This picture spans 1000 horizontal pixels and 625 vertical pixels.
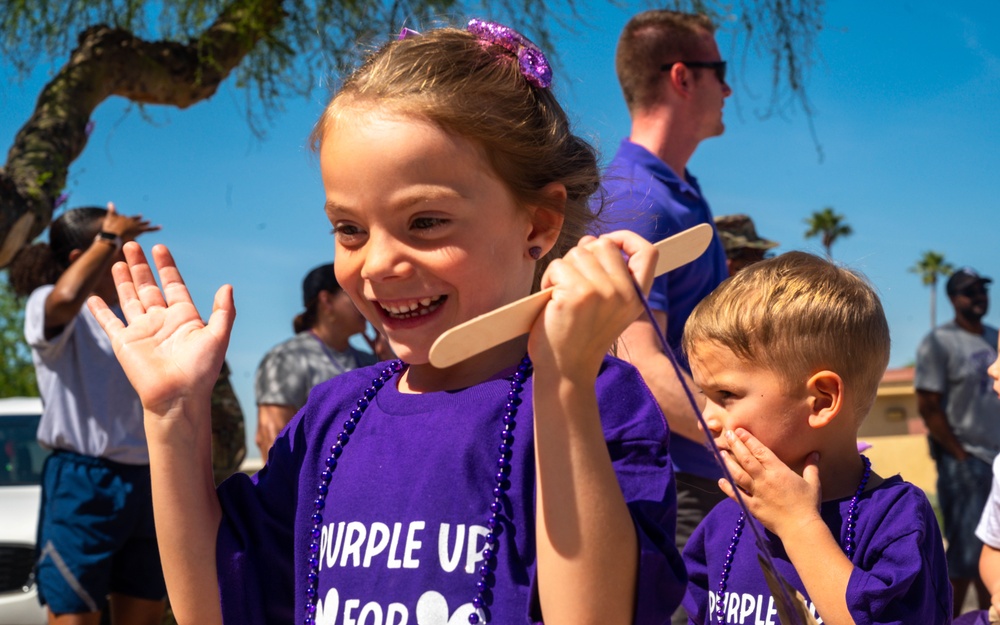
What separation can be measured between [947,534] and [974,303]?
4.47 ft

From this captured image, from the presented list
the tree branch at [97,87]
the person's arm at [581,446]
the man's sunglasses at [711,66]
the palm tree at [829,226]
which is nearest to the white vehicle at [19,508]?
the tree branch at [97,87]

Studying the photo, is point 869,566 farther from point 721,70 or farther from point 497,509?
point 721,70

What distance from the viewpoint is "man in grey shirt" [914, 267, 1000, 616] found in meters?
5.99

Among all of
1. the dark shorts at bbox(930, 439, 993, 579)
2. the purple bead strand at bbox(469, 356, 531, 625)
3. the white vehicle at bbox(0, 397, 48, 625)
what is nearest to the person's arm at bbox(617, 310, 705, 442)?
the purple bead strand at bbox(469, 356, 531, 625)

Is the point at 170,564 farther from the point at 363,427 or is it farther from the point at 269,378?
the point at 269,378

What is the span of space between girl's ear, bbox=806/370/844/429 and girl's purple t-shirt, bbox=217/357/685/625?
58cm

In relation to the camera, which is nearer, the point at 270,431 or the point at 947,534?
the point at 270,431

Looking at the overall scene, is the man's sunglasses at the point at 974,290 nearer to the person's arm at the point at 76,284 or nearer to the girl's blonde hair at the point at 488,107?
the person's arm at the point at 76,284

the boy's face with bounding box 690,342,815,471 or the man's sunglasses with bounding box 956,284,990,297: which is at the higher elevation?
the man's sunglasses with bounding box 956,284,990,297

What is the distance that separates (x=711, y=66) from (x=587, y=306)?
279cm

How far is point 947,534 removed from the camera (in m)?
6.06

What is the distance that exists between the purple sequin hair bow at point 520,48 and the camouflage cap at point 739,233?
3.39 m

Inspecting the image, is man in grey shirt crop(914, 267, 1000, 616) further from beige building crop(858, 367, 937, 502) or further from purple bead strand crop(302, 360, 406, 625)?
beige building crop(858, 367, 937, 502)

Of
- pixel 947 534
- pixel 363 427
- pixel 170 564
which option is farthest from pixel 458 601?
pixel 947 534
